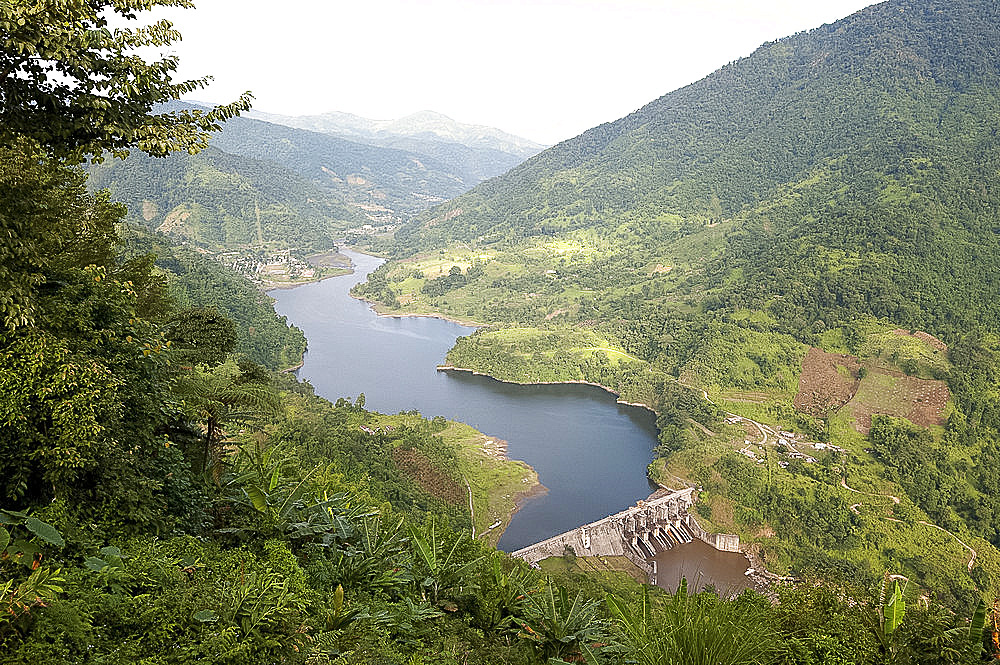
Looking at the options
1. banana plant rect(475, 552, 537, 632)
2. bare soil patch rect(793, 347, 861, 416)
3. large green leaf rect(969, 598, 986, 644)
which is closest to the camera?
large green leaf rect(969, 598, 986, 644)

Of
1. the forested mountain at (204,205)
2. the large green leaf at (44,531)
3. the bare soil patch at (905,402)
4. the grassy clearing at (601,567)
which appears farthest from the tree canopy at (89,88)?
the forested mountain at (204,205)

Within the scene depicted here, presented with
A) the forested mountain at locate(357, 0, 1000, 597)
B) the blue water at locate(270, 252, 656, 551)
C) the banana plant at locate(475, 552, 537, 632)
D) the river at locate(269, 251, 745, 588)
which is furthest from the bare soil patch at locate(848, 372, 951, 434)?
the banana plant at locate(475, 552, 537, 632)

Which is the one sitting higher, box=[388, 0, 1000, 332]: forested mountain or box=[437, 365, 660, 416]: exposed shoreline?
box=[388, 0, 1000, 332]: forested mountain

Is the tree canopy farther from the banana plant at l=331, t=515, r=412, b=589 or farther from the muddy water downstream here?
the muddy water downstream

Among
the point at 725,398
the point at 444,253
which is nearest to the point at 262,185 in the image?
the point at 444,253

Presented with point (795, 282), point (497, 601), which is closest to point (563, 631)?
point (497, 601)

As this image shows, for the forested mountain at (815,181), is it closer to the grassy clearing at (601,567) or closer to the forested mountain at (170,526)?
the grassy clearing at (601,567)
